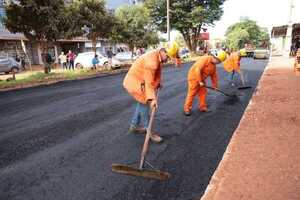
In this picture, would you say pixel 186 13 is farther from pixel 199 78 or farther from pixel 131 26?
pixel 199 78

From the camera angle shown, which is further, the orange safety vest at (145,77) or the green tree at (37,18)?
the green tree at (37,18)

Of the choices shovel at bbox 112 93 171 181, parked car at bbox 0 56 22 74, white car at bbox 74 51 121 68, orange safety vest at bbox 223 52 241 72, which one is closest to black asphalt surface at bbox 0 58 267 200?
shovel at bbox 112 93 171 181

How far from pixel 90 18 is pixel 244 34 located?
6743cm

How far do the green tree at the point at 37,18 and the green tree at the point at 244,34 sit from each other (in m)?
66.3

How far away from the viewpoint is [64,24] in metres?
15.8

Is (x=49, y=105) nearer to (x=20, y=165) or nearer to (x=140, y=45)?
(x=20, y=165)

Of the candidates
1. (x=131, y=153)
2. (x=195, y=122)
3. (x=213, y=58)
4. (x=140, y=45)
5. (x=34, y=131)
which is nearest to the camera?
(x=131, y=153)

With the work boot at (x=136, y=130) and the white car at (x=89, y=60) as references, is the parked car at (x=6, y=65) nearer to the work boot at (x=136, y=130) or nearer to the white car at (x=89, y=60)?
the white car at (x=89, y=60)

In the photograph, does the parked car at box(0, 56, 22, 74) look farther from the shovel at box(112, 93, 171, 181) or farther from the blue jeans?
the shovel at box(112, 93, 171, 181)

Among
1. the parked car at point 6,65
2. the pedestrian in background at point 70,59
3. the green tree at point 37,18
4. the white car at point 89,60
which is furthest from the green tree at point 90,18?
the parked car at point 6,65

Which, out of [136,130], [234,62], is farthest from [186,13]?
[136,130]

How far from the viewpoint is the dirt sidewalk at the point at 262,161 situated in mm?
2877

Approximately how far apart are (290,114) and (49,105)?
6185 millimetres

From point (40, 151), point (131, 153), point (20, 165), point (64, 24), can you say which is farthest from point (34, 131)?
point (64, 24)
